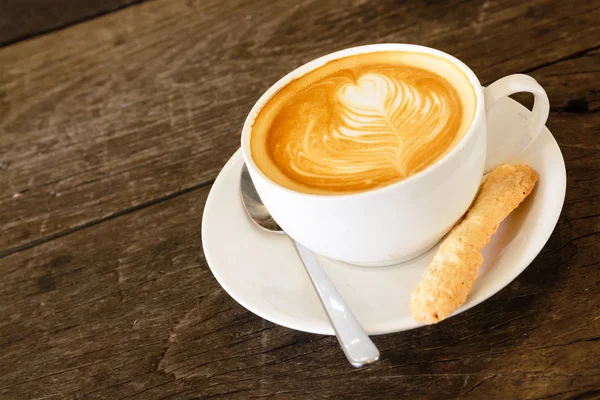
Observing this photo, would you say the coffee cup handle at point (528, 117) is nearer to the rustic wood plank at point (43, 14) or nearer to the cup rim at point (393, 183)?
the cup rim at point (393, 183)

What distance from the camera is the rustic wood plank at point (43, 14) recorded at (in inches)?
80.3

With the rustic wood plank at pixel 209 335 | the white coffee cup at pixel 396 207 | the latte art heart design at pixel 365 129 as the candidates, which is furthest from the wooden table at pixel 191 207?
the latte art heart design at pixel 365 129

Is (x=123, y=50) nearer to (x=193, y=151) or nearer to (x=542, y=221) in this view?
(x=193, y=151)

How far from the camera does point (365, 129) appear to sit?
0.95 meters

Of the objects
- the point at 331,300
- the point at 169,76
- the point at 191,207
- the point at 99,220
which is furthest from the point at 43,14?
the point at 331,300

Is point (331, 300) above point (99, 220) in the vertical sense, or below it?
above

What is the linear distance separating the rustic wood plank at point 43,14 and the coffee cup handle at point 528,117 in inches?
56.2

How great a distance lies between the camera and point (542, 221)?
2.80 feet

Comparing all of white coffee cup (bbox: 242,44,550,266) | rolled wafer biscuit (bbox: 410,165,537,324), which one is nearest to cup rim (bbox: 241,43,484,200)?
white coffee cup (bbox: 242,44,550,266)

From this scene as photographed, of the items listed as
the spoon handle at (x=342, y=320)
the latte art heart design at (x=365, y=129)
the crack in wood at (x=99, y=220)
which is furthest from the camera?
the crack in wood at (x=99, y=220)

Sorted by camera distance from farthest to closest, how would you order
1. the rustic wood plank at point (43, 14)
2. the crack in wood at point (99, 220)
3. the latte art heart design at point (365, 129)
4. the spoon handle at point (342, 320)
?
the rustic wood plank at point (43, 14)
the crack in wood at point (99, 220)
the latte art heart design at point (365, 129)
the spoon handle at point (342, 320)

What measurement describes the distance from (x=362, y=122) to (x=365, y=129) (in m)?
0.02

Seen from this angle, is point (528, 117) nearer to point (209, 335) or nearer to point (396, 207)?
point (396, 207)

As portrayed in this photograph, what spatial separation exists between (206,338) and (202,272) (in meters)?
0.16
